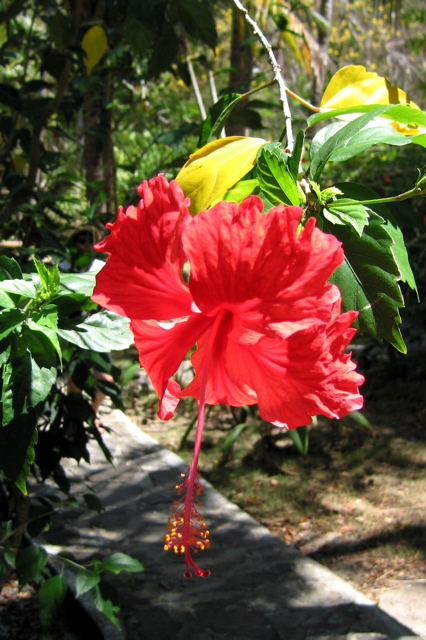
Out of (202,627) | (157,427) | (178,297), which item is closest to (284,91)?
(178,297)

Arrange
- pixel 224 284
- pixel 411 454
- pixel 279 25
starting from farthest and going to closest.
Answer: pixel 411 454
pixel 279 25
pixel 224 284

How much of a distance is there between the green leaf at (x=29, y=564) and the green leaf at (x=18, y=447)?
34.6 inches

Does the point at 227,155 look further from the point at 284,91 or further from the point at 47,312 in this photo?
the point at 47,312

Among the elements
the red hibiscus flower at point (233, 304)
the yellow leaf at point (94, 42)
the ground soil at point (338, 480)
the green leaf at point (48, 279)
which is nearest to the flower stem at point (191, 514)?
the red hibiscus flower at point (233, 304)

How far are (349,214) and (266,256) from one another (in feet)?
0.33

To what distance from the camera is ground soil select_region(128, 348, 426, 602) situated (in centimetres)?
300

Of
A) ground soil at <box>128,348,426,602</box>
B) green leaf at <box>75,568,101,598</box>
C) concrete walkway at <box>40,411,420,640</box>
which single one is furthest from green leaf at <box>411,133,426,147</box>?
ground soil at <box>128,348,426,602</box>

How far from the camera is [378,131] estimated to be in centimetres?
57

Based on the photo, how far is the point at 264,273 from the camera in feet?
1.55

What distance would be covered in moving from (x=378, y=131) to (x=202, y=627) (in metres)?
2.15

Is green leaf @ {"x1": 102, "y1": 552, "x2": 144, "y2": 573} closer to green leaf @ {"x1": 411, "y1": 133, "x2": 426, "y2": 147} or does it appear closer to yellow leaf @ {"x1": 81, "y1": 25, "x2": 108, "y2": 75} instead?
yellow leaf @ {"x1": 81, "y1": 25, "x2": 108, "y2": 75}

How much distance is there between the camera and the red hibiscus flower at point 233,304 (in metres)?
0.46

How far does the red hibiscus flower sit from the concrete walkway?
1652mm

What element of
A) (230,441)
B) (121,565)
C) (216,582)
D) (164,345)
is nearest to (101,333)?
(164,345)
